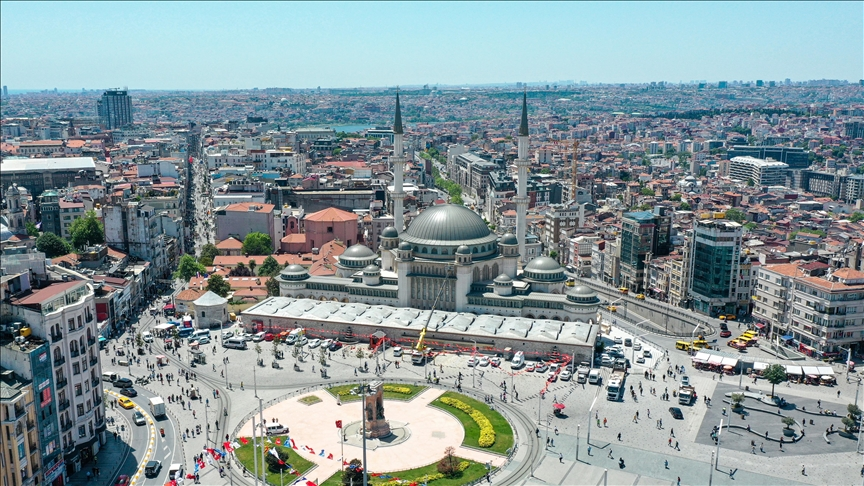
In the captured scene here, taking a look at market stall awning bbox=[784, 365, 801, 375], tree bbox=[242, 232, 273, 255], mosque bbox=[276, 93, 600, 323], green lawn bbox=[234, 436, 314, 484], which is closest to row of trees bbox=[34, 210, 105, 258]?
tree bbox=[242, 232, 273, 255]

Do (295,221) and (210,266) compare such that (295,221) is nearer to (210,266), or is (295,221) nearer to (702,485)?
(210,266)

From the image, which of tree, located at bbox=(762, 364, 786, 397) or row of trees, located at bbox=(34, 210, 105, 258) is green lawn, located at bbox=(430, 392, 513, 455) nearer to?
tree, located at bbox=(762, 364, 786, 397)

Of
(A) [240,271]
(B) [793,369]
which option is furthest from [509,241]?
(A) [240,271]

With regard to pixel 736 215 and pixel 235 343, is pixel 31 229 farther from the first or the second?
pixel 736 215

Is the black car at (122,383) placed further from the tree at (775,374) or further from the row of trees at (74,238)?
the tree at (775,374)

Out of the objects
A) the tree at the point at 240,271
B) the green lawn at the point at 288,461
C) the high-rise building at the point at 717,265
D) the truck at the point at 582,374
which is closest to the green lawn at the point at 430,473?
the green lawn at the point at 288,461
